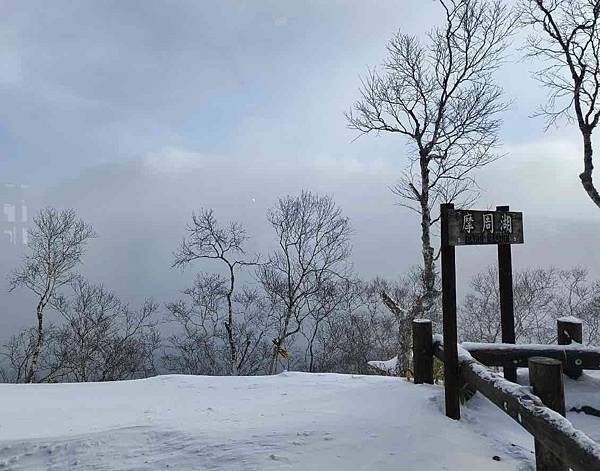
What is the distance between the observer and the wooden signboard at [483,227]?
12.1 ft

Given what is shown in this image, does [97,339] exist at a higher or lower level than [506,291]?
lower

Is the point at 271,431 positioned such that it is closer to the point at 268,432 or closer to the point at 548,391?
the point at 268,432

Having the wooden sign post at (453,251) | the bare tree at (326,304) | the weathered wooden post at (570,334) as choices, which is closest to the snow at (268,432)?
the wooden sign post at (453,251)

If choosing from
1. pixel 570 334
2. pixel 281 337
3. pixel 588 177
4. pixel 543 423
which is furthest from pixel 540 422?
pixel 281 337

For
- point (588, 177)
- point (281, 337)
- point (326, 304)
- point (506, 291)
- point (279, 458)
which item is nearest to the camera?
point (279, 458)

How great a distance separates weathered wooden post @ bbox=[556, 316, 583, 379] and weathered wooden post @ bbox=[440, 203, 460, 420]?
146 centimetres

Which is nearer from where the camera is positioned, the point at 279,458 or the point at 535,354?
the point at 279,458

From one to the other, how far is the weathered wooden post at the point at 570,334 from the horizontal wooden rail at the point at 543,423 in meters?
1.69

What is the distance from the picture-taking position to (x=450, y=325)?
3744 millimetres

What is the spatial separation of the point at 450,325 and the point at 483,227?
40.3 inches

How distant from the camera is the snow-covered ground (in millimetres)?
2920

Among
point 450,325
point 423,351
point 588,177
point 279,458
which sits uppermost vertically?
point 588,177

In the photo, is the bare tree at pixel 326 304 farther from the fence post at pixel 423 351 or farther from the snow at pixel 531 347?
the snow at pixel 531 347

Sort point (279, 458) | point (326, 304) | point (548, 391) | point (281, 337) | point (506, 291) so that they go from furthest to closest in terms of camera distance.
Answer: point (326, 304) → point (281, 337) → point (506, 291) → point (279, 458) → point (548, 391)
